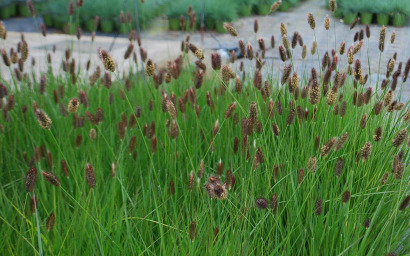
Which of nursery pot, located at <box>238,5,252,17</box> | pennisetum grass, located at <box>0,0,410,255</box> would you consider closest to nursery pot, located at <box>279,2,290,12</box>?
nursery pot, located at <box>238,5,252,17</box>

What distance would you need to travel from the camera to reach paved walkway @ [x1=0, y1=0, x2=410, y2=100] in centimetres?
415

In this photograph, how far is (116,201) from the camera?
1955mm

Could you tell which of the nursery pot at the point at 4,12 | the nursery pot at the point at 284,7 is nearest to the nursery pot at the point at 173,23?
the nursery pot at the point at 284,7

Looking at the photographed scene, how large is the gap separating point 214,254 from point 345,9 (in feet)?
12.4

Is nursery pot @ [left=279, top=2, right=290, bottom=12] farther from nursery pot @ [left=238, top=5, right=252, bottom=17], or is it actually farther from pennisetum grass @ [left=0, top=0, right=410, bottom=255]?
pennisetum grass @ [left=0, top=0, right=410, bottom=255]

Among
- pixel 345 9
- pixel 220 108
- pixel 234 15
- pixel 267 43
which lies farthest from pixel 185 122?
pixel 234 15

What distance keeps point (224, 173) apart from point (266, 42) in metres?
4.13

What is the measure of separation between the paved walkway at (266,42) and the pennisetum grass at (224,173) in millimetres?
357

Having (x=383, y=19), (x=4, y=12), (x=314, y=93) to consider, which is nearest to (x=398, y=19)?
(x=383, y=19)

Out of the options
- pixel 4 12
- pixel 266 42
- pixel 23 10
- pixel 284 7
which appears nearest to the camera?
pixel 266 42

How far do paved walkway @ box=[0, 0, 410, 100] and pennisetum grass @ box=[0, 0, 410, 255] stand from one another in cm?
36

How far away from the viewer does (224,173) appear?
2.04 m

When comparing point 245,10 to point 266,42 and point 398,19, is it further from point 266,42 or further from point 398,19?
point 398,19

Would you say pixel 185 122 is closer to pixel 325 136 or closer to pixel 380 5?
pixel 325 136
